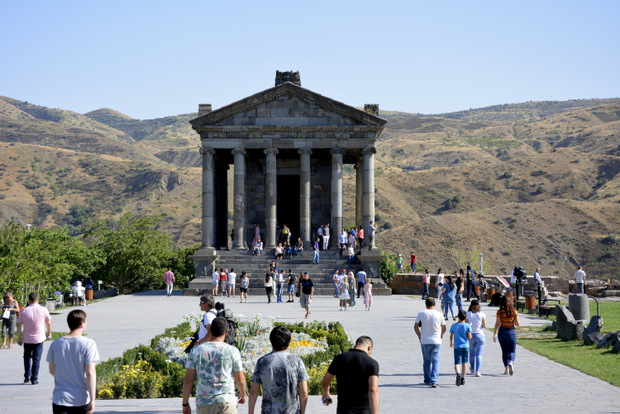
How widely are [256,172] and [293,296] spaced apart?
14183 millimetres

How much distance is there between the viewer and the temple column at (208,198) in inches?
1698

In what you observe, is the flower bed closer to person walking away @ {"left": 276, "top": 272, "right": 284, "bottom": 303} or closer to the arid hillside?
person walking away @ {"left": 276, "top": 272, "right": 284, "bottom": 303}

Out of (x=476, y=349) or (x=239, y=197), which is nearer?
(x=476, y=349)

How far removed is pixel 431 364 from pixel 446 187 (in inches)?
3831

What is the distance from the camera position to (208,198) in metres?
43.4

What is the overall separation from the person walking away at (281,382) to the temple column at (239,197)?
115ft

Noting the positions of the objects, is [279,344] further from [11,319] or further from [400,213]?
[400,213]

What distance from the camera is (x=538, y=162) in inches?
4530

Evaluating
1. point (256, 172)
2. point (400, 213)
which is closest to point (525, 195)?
point (400, 213)

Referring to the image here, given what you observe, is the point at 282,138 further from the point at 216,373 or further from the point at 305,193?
the point at 216,373

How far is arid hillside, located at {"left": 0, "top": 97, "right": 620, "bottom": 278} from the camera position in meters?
82.1

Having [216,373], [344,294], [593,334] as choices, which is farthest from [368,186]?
[216,373]

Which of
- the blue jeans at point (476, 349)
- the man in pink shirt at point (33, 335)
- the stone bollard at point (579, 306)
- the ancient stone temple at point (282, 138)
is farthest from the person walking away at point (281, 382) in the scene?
the ancient stone temple at point (282, 138)

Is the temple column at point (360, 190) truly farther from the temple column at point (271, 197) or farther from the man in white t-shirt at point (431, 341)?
the man in white t-shirt at point (431, 341)
